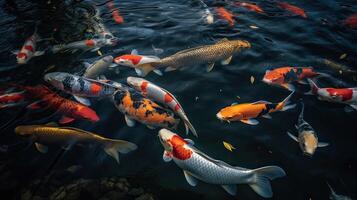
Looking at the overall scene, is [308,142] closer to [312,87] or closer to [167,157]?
[312,87]

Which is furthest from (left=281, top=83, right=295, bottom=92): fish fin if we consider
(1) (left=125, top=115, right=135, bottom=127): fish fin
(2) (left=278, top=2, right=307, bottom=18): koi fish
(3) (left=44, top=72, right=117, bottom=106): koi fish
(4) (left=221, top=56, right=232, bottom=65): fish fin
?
(2) (left=278, top=2, right=307, bottom=18): koi fish

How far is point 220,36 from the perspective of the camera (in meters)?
8.73

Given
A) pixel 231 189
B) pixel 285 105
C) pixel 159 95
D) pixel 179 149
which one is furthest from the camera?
pixel 285 105

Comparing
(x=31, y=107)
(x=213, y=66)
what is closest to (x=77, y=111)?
(x=31, y=107)

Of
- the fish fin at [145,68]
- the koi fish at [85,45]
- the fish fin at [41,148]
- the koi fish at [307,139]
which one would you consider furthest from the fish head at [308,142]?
the koi fish at [85,45]

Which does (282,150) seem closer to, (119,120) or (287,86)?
(287,86)

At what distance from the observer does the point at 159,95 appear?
5.53 metres

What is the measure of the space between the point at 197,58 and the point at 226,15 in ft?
11.7

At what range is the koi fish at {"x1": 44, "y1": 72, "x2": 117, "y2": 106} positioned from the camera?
5.75 m

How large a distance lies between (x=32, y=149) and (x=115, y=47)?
13.9ft

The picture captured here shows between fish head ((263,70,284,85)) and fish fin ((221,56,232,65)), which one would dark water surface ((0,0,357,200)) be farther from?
fish head ((263,70,284,85))

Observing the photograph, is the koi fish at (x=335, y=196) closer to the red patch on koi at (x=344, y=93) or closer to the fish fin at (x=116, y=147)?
the red patch on koi at (x=344, y=93)

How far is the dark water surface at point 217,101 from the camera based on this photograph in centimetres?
469

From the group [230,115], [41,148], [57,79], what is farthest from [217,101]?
[41,148]
